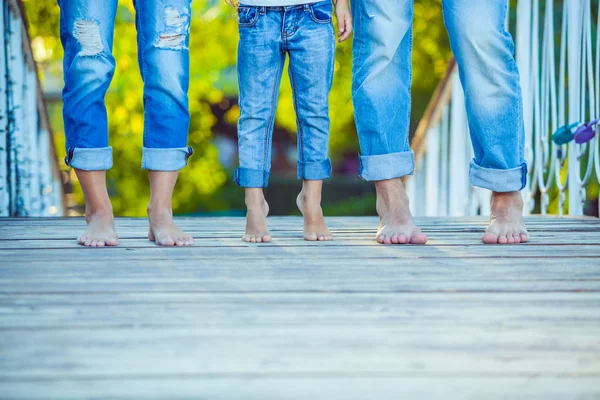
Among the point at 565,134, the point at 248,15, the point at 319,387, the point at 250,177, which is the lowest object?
the point at 319,387

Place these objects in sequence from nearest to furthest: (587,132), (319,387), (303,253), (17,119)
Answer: (319,387) → (303,253) → (587,132) → (17,119)

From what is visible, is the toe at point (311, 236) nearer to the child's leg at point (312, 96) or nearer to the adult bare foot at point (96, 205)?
the child's leg at point (312, 96)

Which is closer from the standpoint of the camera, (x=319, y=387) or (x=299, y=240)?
(x=319, y=387)

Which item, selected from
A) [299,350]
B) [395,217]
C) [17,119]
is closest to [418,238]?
[395,217]

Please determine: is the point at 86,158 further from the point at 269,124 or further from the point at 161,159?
the point at 269,124

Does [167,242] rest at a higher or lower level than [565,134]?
lower

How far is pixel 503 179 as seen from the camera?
1.95 meters

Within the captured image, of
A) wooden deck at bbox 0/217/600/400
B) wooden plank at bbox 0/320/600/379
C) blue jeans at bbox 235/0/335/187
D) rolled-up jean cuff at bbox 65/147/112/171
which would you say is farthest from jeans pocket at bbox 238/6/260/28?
wooden plank at bbox 0/320/600/379

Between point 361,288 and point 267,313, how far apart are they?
23 centimetres

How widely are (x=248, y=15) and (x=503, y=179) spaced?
2.54 ft

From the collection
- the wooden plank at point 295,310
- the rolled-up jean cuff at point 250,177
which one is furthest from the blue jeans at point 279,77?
the wooden plank at point 295,310

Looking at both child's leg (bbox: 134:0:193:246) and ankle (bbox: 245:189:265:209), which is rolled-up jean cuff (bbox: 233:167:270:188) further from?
child's leg (bbox: 134:0:193:246)

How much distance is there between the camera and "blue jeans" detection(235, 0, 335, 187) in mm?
1955

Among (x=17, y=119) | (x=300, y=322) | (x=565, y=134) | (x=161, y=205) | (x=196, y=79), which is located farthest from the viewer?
(x=196, y=79)
